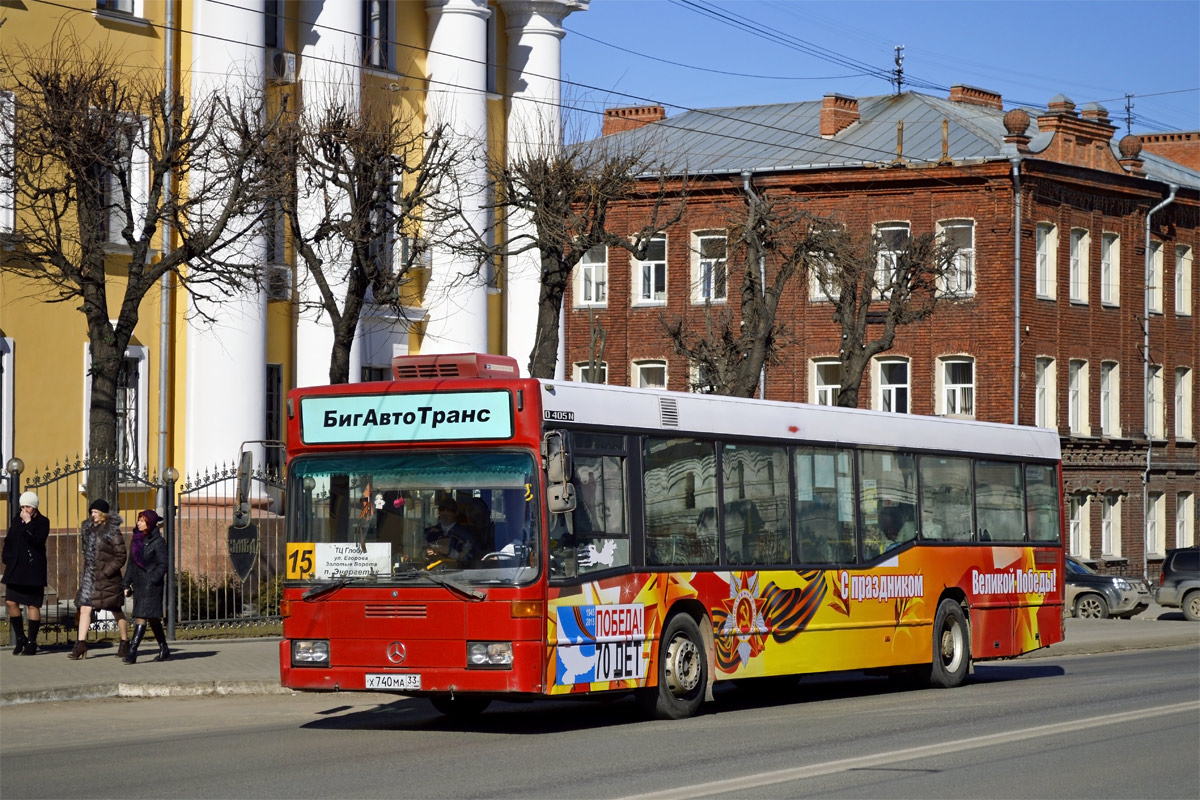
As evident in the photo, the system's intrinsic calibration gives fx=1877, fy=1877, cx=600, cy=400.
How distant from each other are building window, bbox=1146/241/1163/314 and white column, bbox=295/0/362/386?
97.5 feet

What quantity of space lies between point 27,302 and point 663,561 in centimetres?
1578

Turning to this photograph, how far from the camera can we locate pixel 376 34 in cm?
3366

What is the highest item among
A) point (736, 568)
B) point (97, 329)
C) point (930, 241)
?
point (930, 241)

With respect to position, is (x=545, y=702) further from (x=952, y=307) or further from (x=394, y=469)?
(x=952, y=307)

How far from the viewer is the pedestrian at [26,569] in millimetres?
20328

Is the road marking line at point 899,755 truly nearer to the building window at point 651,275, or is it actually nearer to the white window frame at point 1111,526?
the white window frame at point 1111,526

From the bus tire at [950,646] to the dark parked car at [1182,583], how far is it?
825 inches

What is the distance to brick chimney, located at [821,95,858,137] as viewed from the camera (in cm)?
5459

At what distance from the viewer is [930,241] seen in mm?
39000

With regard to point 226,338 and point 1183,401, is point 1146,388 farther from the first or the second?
point 226,338

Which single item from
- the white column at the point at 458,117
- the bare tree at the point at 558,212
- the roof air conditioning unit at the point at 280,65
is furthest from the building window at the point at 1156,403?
the roof air conditioning unit at the point at 280,65

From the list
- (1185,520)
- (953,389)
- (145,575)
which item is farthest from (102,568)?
(1185,520)

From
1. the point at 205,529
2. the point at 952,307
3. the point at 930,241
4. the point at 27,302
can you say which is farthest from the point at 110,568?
the point at 952,307

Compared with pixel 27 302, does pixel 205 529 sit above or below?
below
